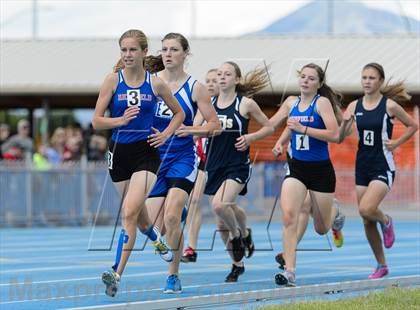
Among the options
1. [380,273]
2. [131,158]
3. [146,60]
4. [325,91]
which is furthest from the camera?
[380,273]

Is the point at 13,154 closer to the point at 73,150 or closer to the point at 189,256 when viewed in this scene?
the point at 73,150

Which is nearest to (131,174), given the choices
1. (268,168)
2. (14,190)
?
(14,190)

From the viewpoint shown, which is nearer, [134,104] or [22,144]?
[134,104]

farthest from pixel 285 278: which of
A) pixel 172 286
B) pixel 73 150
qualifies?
pixel 73 150

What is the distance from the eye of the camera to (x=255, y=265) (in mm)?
15133

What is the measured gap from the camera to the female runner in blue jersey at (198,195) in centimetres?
1424

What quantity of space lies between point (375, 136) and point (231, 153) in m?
1.57

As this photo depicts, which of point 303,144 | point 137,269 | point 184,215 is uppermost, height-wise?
point 303,144

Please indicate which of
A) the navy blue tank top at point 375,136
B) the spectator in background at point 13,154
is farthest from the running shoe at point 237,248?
the spectator in background at point 13,154

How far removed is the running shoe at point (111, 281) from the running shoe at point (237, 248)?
3089 millimetres

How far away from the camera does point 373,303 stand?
9.45 meters

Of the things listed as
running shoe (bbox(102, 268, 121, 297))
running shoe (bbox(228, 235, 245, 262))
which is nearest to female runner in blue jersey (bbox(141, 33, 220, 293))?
running shoe (bbox(102, 268, 121, 297))

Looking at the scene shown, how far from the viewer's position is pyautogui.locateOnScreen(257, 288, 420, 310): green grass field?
9174mm

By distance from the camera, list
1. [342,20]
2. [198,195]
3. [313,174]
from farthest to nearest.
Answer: [342,20]
[198,195]
[313,174]
